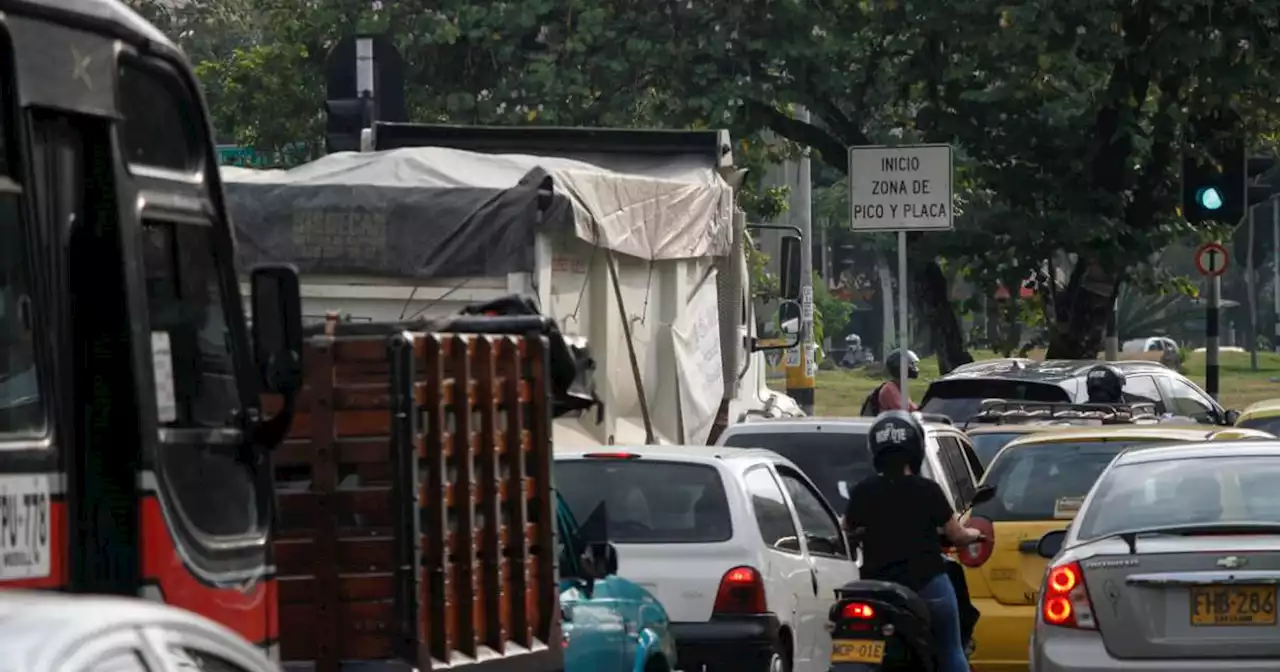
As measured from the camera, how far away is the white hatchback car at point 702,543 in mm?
10703

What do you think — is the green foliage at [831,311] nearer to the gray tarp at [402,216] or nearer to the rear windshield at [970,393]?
the rear windshield at [970,393]

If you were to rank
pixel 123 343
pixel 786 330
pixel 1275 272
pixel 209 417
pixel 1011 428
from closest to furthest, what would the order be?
pixel 123 343 → pixel 209 417 → pixel 1011 428 → pixel 786 330 → pixel 1275 272

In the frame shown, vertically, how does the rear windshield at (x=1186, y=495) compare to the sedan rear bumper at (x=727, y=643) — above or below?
above

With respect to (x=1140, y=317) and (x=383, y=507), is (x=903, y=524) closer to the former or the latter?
(x=383, y=507)

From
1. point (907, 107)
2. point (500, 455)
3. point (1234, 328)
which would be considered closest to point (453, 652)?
point (500, 455)

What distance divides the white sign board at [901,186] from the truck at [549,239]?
3.43ft

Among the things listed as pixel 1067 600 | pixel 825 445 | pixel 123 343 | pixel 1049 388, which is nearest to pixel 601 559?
pixel 1067 600

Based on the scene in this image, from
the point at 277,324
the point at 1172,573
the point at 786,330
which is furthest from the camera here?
the point at 786,330

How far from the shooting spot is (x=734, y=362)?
18.3 meters

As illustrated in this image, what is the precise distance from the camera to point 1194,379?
195ft

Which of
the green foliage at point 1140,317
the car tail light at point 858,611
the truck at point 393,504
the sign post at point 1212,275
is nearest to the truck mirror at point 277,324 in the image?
the truck at point 393,504

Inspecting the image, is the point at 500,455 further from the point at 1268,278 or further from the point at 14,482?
the point at 1268,278

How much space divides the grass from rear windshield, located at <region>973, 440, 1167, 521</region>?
92.3ft

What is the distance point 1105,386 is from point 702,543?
1030 centimetres
